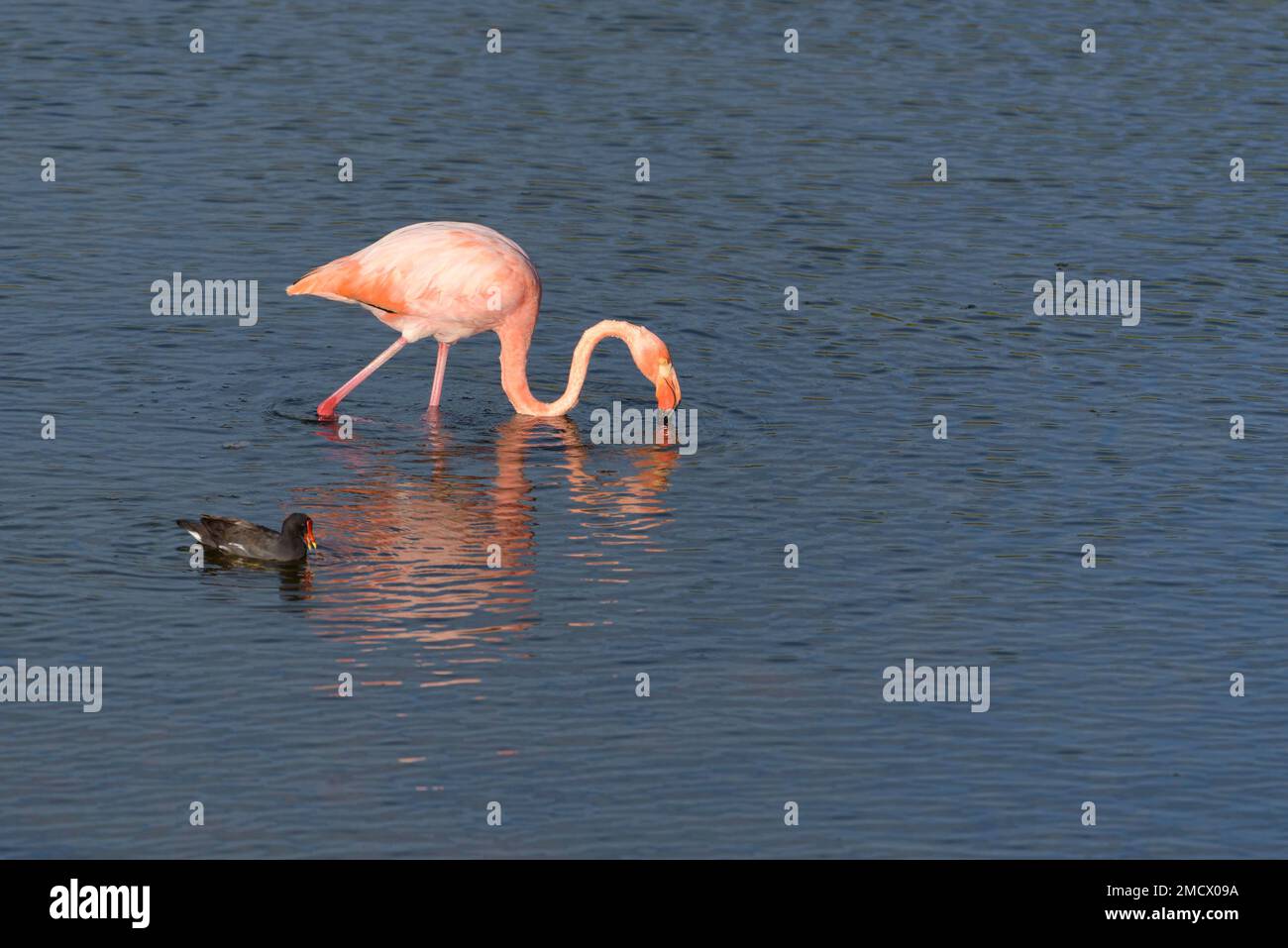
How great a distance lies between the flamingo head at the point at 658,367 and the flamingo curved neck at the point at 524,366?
0.52ft

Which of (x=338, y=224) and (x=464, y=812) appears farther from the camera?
(x=338, y=224)

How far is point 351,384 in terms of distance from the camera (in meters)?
23.3

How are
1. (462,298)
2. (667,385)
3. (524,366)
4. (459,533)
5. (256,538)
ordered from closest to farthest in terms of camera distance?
(256,538) < (459,533) < (667,385) < (462,298) < (524,366)

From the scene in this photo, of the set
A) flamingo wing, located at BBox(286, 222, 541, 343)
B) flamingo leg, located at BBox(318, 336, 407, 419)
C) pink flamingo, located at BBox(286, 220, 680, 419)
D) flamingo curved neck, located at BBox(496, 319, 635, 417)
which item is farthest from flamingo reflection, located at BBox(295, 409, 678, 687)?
flamingo wing, located at BBox(286, 222, 541, 343)

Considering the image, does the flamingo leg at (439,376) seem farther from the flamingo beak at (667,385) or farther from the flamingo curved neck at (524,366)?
the flamingo beak at (667,385)

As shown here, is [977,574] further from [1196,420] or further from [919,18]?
[919,18]

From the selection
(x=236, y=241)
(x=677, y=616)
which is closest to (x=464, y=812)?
(x=677, y=616)

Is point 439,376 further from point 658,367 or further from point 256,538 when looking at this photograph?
point 256,538

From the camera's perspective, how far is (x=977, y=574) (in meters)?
19.3

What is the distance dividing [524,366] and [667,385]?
1446 mm

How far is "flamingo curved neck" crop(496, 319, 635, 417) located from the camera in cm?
2362

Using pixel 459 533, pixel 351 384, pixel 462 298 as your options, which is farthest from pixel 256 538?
pixel 462 298

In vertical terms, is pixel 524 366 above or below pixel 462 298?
below

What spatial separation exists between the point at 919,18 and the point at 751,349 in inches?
592
